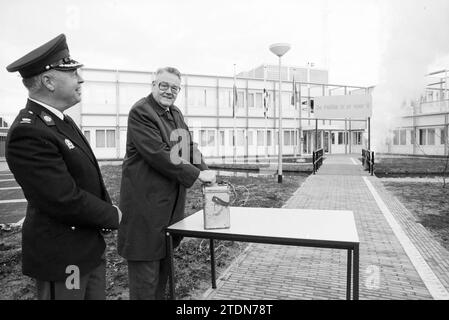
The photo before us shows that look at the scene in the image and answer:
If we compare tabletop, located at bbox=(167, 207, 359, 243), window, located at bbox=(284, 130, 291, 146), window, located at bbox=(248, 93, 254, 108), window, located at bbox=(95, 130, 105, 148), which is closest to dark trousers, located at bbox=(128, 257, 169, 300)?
tabletop, located at bbox=(167, 207, 359, 243)

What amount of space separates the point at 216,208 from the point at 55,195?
1195mm

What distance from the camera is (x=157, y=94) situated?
268 cm

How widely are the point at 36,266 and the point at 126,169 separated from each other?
98 cm

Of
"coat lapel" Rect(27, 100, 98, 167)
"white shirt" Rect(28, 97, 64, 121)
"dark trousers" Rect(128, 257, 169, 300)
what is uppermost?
"white shirt" Rect(28, 97, 64, 121)

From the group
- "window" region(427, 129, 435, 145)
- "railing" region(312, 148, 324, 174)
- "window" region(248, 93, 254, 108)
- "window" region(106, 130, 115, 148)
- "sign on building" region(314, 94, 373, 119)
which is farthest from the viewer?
"window" region(248, 93, 254, 108)

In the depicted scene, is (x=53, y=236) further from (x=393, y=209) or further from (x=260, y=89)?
(x=260, y=89)

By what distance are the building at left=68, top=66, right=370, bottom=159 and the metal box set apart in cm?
2789

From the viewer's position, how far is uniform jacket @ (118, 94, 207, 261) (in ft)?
8.20

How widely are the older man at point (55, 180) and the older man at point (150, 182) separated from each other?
0.57m

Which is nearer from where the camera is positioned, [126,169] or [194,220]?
[126,169]

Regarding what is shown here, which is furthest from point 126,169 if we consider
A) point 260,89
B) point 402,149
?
point 402,149

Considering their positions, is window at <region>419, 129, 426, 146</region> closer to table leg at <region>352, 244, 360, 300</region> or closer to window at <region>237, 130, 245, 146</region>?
window at <region>237, 130, 245, 146</region>

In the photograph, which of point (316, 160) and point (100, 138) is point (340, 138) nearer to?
point (316, 160)
